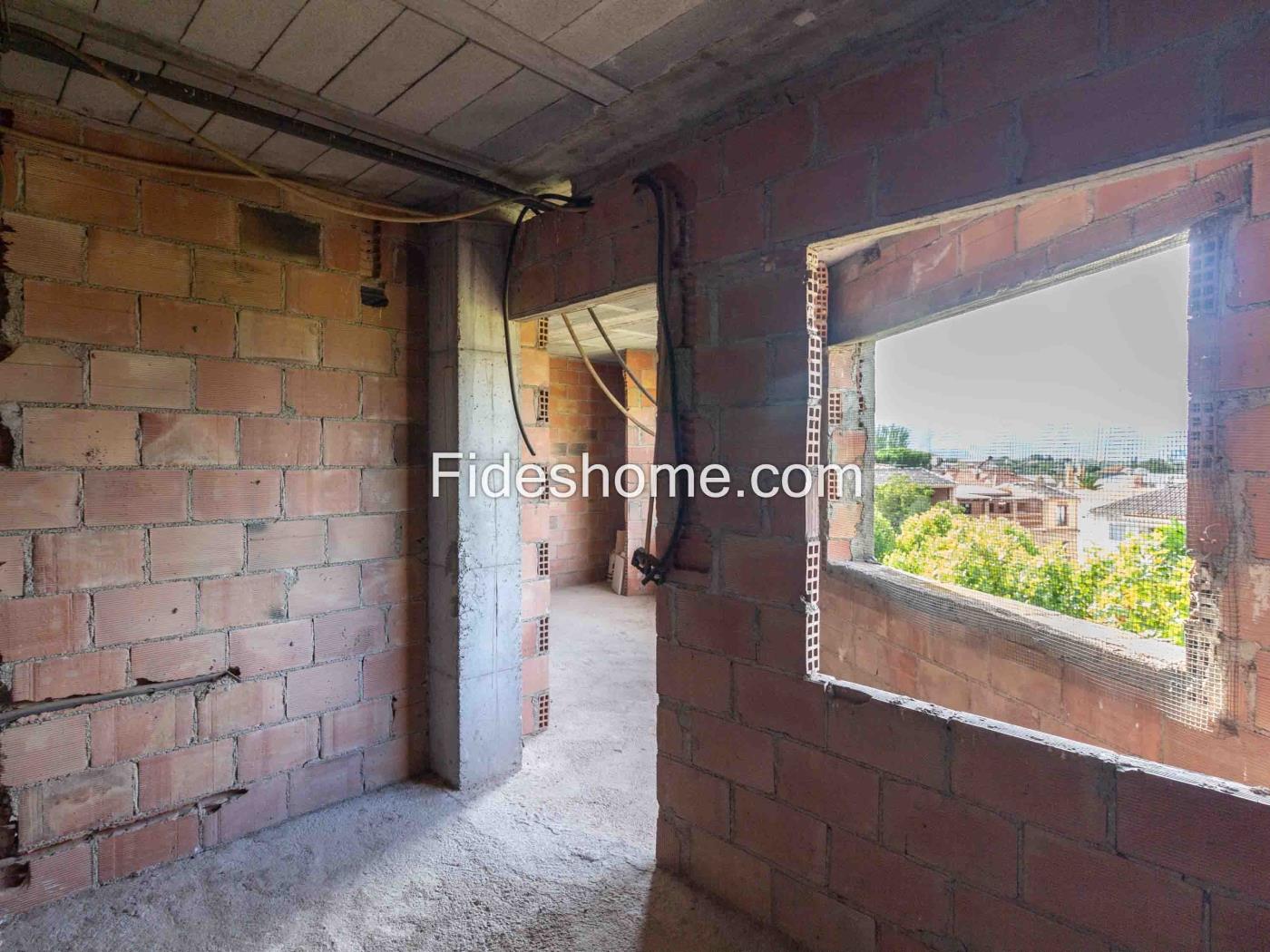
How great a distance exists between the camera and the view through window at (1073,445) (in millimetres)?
1994

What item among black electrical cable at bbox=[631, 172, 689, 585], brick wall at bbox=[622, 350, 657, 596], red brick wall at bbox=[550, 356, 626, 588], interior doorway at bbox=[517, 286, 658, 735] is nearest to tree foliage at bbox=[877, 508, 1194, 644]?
black electrical cable at bbox=[631, 172, 689, 585]

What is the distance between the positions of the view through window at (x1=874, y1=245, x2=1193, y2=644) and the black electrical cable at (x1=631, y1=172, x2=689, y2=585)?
4.20 ft

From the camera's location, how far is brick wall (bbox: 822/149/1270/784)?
1.78m

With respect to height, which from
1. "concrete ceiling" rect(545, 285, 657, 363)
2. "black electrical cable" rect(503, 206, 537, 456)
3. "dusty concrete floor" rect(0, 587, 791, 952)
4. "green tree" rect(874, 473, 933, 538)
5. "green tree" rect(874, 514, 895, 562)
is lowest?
"dusty concrete floor" rect(0, 587, 791, 952)

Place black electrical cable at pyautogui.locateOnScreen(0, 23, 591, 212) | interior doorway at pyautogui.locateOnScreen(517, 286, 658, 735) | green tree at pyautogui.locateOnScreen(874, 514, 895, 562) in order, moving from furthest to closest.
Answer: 1. interior doorway at pyautogui.locateOnScreen(517, 286, 658, 735)
2. green tree at pyautogui.locateOnScreen(874, 514, 895, 562)
3. black electrical cable at pyautogui.locateOnScreen(0, 23, 591, 212)

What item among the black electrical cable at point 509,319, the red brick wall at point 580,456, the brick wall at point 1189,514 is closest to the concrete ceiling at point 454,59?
the black electrical cable at point 509,319

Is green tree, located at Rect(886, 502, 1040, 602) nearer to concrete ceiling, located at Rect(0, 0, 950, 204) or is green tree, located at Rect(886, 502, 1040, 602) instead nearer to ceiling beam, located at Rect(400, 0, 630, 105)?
concrete ceiling, located at Rect(0, 0, 950, 204)

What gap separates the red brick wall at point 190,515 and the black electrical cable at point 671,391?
113cm

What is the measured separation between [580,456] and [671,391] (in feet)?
16.3

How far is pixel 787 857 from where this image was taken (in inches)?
70.1

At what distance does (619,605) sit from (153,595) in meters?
4.16

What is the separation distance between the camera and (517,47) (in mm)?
1592

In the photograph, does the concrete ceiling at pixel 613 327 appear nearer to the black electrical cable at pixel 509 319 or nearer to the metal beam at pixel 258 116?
the black electrical cable at pixel 509 319

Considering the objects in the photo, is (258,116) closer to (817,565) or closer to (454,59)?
(454,59)
